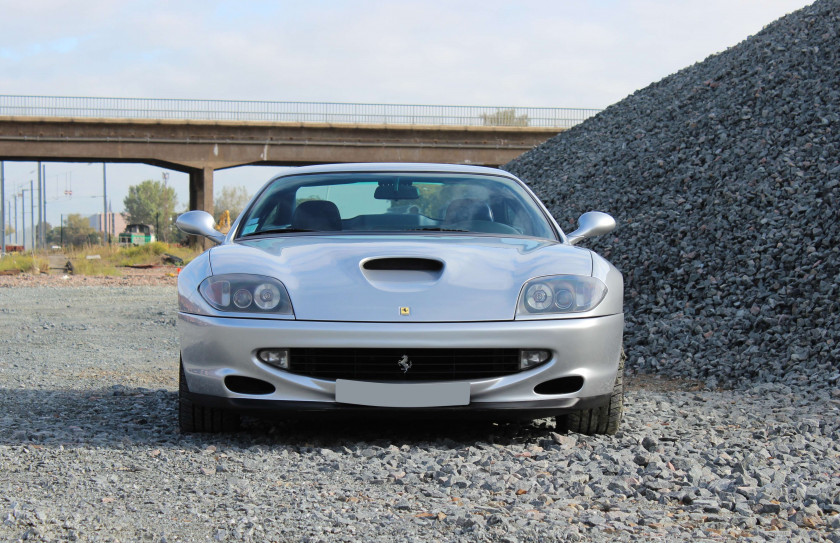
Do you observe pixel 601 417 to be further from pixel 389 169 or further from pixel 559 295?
pixel 389 169

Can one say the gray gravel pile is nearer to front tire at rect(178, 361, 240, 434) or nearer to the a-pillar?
front tire at rect(178, 361, 240, 434)

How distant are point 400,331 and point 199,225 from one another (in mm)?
1685

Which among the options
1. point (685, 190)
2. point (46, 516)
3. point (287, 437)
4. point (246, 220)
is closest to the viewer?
point (46, 516)

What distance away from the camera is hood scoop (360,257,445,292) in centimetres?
403

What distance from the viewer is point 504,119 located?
160 ft

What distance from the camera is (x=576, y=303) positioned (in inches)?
163

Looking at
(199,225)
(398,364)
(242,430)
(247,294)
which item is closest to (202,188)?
(199,225)

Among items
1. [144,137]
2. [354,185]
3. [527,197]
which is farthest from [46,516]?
[144,137]

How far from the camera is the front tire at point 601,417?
14.5ft

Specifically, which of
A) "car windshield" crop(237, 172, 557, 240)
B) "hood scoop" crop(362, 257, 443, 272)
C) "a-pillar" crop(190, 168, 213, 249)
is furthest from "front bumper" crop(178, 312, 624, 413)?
"a-pillar" crop(190, 168, 213, 249)

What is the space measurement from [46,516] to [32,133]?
45627 mm

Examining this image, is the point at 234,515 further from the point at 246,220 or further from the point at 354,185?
the point at 354,185

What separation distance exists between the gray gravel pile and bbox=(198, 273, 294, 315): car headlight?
439 cm

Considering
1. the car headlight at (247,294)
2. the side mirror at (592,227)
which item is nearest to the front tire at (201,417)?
the car headlight at (247,294)
